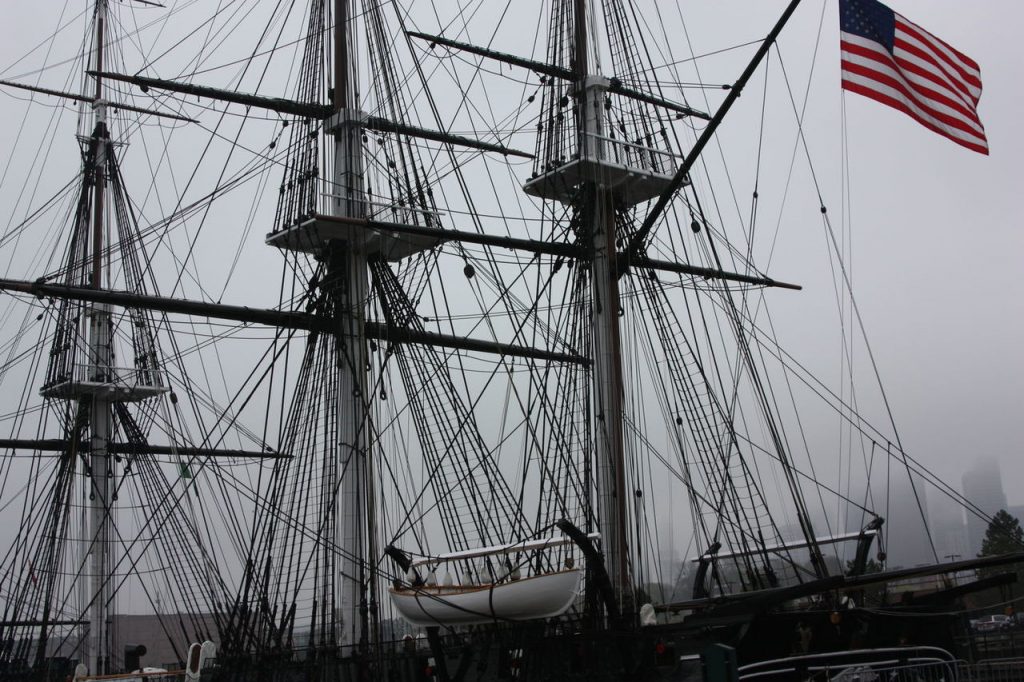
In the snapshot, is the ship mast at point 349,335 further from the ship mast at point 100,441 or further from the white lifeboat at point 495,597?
the ship mast at point 100,441

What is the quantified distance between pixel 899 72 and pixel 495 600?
11291 millimetres

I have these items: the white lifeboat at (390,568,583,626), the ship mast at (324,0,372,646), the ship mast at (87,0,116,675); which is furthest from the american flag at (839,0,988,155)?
the ship mast at (87,0,116,675)

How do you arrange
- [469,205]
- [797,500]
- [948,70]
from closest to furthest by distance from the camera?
[948,70], [797,500], [469,205]

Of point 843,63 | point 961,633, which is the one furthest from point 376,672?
point 843,63

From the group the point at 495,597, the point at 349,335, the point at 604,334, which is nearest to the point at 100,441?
the point at 349,335

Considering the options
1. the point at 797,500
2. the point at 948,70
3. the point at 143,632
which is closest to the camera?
the point at 948,70

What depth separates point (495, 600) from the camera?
21172 mm

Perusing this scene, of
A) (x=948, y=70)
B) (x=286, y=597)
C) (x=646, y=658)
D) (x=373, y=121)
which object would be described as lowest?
(x=646, y=658)

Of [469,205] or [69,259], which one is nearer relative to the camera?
[469,205]

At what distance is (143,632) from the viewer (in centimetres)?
6569

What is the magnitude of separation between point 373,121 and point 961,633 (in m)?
19.0

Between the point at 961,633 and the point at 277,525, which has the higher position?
the point at 277,525

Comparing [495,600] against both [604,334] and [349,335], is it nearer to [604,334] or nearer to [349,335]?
[604,334]

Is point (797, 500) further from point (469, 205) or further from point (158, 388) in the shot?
point (158, 388)
